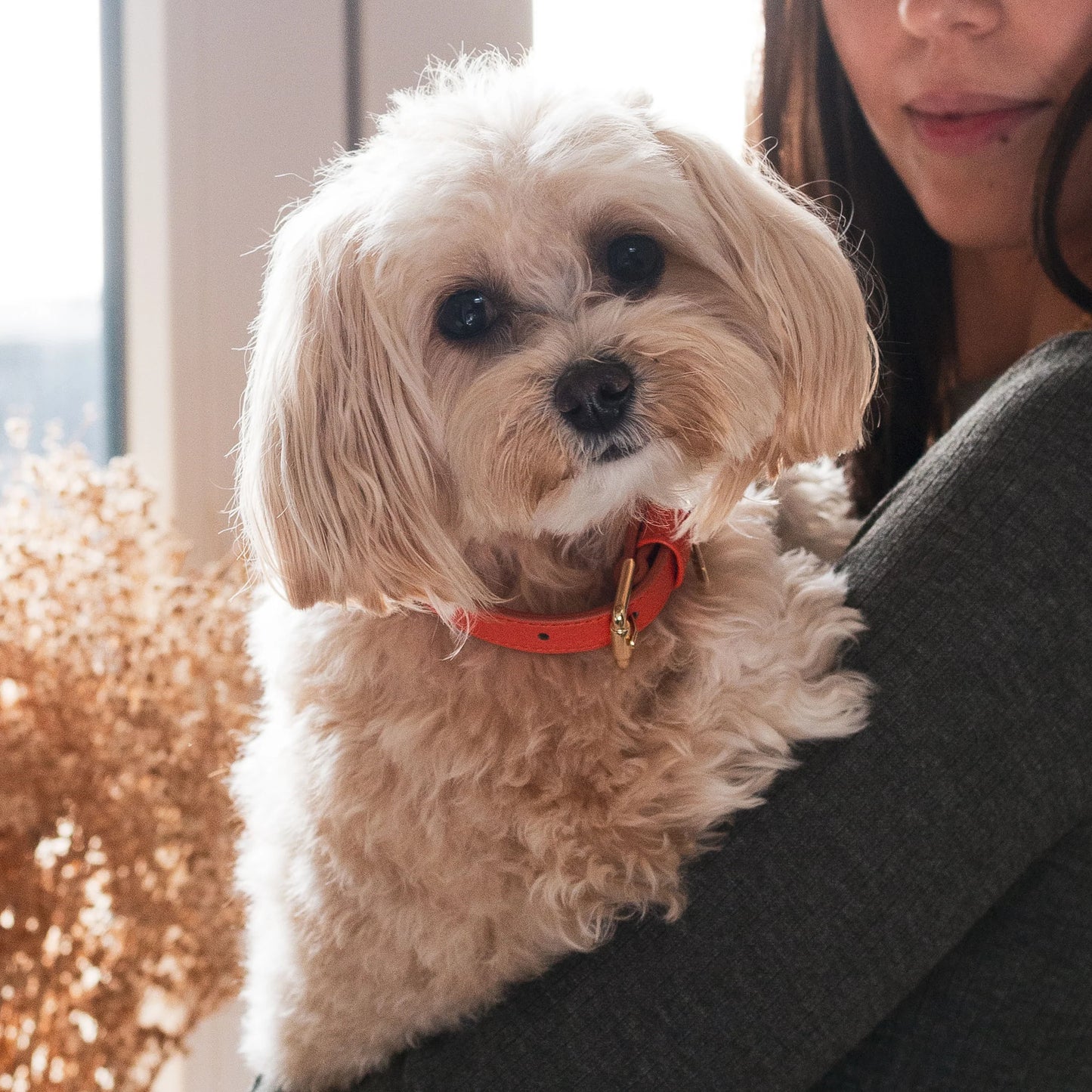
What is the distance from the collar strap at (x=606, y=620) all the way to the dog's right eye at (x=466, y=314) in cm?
23

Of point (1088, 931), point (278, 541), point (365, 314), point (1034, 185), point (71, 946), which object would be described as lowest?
point (71, 946)

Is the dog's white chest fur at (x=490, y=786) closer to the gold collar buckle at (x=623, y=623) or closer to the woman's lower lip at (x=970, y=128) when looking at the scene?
the gold collar buckle at (x=623, y=623)

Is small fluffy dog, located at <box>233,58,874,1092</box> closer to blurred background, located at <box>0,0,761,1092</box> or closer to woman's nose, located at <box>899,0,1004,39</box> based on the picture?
woman's nose, located at <box>899,0,1004,39</box>

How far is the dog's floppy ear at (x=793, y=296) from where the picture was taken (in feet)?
3.36

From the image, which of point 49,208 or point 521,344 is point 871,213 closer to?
point 521,344

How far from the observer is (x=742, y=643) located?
1059mm

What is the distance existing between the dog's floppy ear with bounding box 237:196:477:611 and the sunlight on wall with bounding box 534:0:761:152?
42.1 inches

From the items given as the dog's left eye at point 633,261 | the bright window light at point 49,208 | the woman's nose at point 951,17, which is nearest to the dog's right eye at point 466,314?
the dog's left eye at point 633,261

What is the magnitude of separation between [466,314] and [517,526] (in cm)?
20

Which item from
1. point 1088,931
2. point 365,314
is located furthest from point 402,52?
point 1088,931

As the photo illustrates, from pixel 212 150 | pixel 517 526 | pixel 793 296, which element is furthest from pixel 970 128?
pixel 212 150

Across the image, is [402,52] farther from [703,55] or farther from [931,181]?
[931,181]

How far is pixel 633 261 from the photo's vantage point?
103 centimetres

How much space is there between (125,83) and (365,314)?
1139 mm
